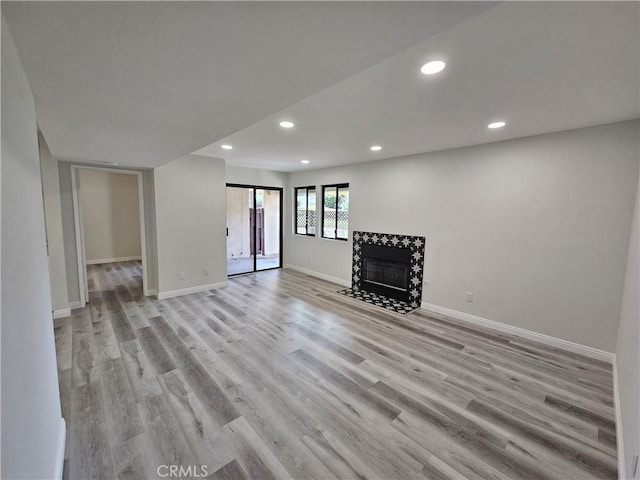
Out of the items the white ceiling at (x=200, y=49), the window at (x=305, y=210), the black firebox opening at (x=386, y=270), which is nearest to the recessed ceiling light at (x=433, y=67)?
the white ceiling at (x=200, y=49)

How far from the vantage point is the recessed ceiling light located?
158cm

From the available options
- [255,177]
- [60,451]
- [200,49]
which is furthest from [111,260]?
[200,49]

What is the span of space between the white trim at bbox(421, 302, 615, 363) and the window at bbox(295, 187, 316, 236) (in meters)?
3.25

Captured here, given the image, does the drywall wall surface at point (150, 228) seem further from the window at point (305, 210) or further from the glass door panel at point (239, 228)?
the window at point (305, 210)

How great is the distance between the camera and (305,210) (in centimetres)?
647

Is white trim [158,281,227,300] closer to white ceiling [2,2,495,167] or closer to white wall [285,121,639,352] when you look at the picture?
white ceiling [2,2,495,167]

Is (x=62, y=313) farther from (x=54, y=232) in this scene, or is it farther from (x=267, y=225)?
(x=267, y=225)

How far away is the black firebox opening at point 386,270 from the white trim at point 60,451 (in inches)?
163

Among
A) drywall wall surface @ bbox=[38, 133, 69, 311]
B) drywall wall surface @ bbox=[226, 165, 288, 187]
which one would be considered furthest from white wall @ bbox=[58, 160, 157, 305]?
drywall wall surface @ bbox=[226, 165, 288, 187]

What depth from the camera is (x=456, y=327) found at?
3529 mm

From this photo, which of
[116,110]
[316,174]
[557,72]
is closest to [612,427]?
[557,72]

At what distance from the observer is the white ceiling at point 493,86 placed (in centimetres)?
126

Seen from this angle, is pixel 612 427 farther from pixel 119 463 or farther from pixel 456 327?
pixel 119 463

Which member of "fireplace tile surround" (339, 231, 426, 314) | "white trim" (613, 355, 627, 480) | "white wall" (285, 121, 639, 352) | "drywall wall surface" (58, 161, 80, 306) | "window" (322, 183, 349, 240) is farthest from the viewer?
"window" (322, 183, 349, 240)
